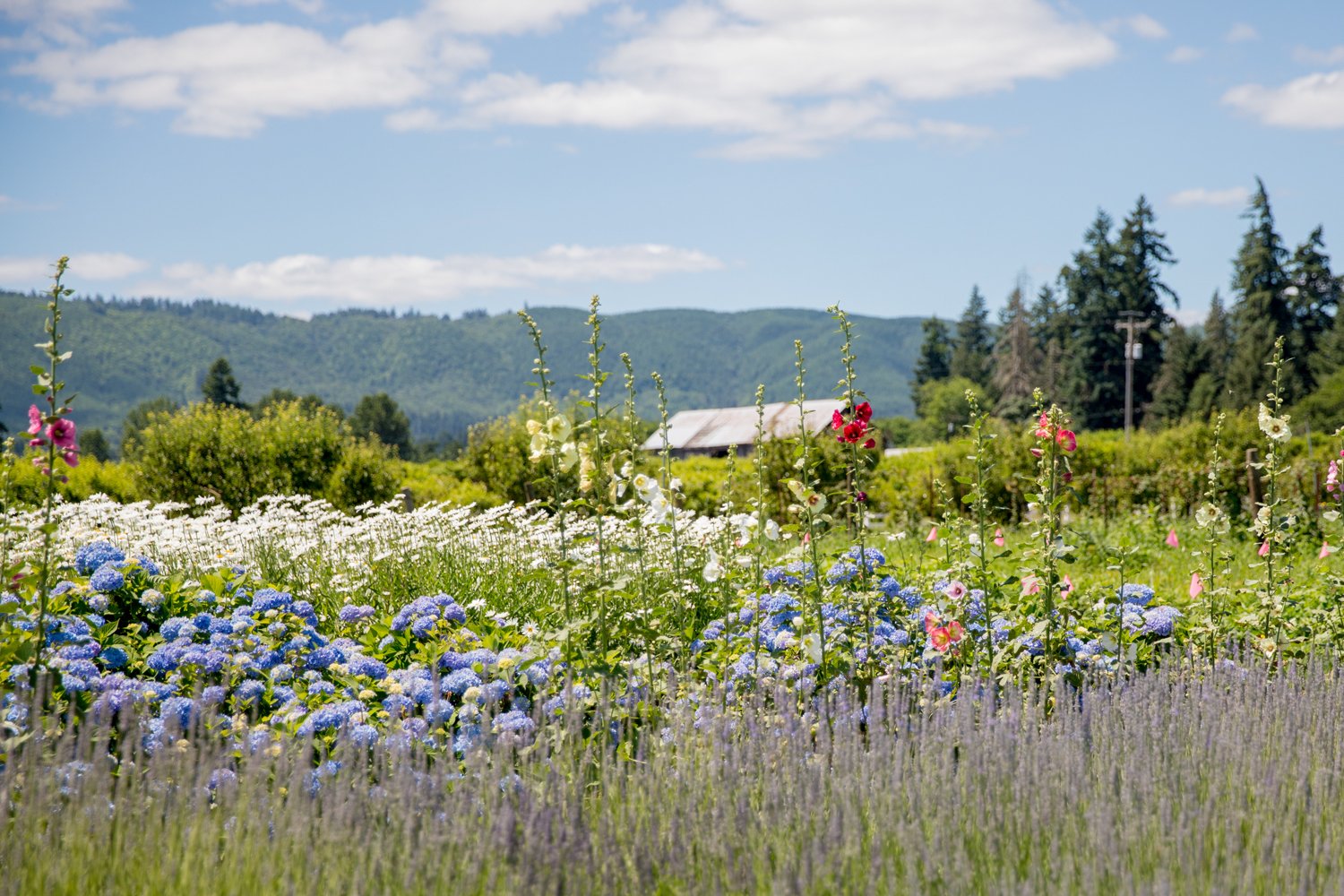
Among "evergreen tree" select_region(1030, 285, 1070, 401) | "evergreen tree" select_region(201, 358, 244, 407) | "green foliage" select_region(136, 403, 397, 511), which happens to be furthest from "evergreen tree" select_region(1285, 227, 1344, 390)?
"evergreen tree" select_region(201, 358, 244, 407)

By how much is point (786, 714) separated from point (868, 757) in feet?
1.07

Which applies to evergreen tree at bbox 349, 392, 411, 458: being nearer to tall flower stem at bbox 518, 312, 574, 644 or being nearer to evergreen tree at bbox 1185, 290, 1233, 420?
evergreen tree at bbox 1185, 290, 1233, 420

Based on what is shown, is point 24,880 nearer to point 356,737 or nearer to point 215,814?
point 215,814

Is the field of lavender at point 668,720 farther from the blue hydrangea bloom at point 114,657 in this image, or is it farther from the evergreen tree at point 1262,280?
the evergreen tree at point 1262,280

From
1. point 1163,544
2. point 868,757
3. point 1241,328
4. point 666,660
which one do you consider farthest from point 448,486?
point 1241,328

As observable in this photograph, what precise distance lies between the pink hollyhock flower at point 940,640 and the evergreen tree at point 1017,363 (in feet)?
181

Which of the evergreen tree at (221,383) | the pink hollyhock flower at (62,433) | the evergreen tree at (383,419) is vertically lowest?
the evergreen tree at (383,419)

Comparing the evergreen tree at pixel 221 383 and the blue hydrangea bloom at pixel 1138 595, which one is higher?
the evergreen tree at pixel 221 383

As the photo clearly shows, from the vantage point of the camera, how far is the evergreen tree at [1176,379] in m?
48.3

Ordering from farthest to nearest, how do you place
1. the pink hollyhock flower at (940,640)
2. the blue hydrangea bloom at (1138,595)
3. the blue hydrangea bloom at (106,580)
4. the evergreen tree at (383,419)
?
the evergreen tree at (383,419) → the blue hydrangea bloom at (1138,595) → the blue hydrangea bloom at (106,580) → the pink hollyhock flower at (940,640)

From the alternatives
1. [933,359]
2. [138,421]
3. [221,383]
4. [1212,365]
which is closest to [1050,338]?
[1212,365]

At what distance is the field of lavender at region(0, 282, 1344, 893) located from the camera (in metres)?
2.44

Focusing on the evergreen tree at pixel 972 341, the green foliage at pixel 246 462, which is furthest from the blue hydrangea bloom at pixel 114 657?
the evergreen tree at pixel 972 341

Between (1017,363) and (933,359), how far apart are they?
20.1 meters
